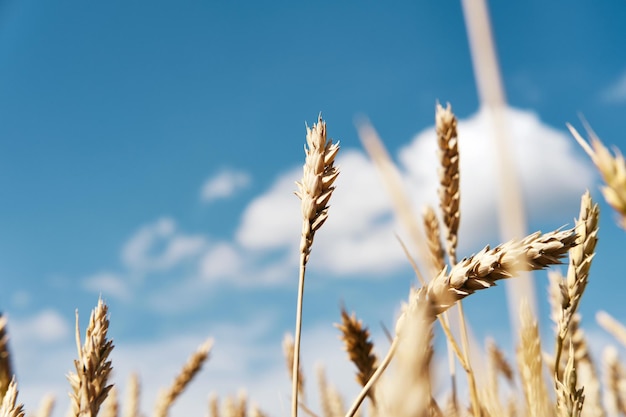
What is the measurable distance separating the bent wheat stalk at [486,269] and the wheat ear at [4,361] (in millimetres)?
1060

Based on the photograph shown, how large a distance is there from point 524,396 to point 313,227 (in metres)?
0.73

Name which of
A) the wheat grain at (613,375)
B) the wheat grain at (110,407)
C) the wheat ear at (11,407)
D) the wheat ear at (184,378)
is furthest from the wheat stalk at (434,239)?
the wheat grain at (613,375)

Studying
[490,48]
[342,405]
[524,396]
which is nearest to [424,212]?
[524,396]

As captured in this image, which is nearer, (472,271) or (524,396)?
(472,271)

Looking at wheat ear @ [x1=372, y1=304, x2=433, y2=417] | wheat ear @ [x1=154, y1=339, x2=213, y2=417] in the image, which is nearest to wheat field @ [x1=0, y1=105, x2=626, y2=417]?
wheat ear @ [x1=372, y1=304, x2=433, y2=417]

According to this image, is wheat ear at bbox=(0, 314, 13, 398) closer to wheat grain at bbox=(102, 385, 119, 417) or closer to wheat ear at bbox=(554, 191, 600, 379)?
wheat ear at bbox=(554, 191, 600, 379)

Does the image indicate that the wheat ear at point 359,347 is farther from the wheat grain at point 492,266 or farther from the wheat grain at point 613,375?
the wheat grain at point 613,375

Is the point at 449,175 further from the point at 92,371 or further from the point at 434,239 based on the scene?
the point at 92,371

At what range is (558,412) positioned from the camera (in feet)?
4.16

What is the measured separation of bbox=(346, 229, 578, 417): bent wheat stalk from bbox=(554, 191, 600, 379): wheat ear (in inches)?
10.2

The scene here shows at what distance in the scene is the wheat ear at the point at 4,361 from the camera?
155 cm

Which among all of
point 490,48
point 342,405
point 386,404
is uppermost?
point 342,405

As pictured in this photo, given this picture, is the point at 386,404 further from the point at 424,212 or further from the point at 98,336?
the point at 424,212

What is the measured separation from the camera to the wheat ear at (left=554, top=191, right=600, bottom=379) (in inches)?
49.0
